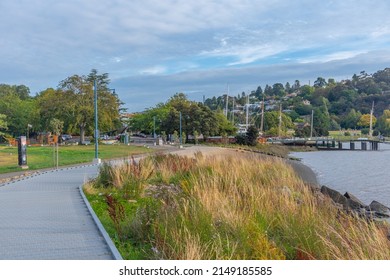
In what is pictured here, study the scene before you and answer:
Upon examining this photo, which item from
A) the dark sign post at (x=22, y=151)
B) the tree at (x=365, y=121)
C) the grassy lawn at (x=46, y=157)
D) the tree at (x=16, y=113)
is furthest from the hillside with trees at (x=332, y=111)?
the dark sign post at (x=22, y=151)

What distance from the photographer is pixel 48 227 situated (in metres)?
9.47

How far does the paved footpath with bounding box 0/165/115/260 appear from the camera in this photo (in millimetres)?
7352

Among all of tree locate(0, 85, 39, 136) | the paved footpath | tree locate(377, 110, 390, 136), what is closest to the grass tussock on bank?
the paved footpath

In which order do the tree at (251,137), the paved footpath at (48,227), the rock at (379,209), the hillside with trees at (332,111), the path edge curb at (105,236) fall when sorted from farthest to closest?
the hillside with trees at (332,111), the tree at (251,137), the rock at (379,209), the paved footpath at (48,227), the path edge curb at (105,236)

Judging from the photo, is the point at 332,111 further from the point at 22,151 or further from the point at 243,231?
the point at 243,231

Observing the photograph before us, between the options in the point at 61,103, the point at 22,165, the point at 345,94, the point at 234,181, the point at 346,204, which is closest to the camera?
the point at 234,181

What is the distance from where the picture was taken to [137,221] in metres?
8.73

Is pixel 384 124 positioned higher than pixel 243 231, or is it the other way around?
pixel 384 124

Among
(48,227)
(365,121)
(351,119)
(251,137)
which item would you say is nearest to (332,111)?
(351,119)

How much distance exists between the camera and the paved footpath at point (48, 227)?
735 cm

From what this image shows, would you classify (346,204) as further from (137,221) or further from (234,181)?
(137,221)

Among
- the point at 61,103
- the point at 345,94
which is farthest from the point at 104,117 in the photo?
the point at 345,94

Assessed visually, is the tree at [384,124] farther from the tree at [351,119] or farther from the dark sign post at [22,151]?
the dark sign post at [22,151]

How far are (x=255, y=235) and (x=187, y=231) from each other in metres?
1.10
